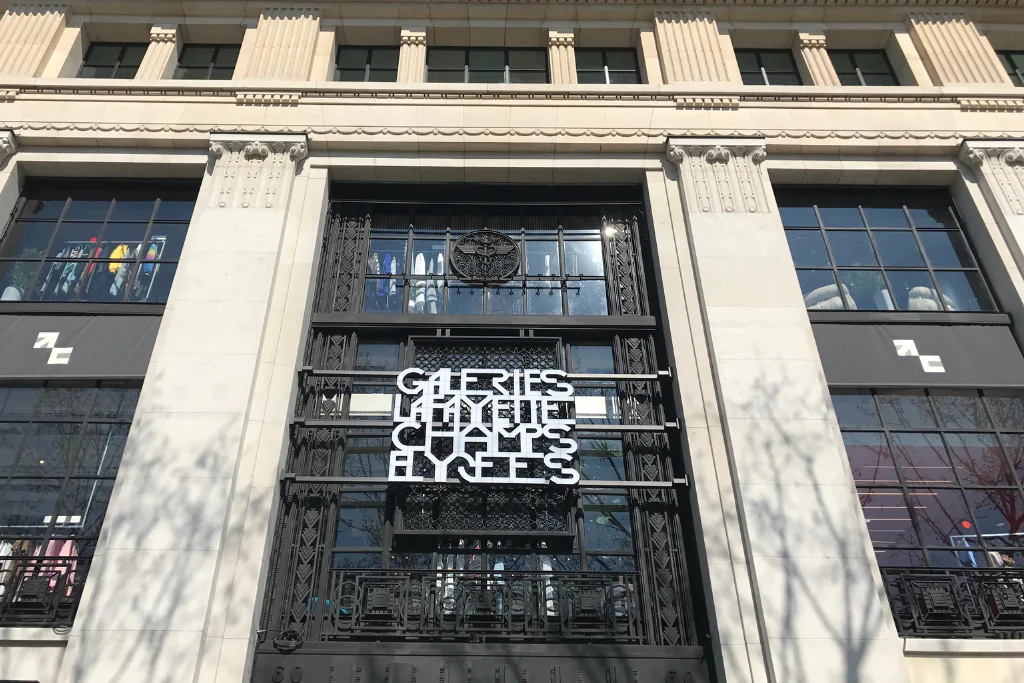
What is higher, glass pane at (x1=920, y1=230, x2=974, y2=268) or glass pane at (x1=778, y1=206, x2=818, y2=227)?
glass pane at (x1=778, y1=206, x2=818, y2=227)

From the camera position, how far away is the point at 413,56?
14898 mm

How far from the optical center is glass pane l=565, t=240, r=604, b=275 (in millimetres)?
12742

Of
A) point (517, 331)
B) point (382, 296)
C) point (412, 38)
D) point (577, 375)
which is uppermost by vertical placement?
point (412, 38)

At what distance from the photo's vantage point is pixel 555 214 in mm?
13461

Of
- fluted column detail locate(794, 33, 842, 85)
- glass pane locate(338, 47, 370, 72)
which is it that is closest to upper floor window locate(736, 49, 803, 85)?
fluted column detail locate(794, 33, 842, 85)

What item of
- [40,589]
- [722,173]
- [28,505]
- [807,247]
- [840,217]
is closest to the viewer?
[40,589]

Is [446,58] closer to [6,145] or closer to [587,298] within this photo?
[587,298]

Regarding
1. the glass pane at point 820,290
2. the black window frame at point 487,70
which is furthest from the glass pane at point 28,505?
the glass pane at point 820,290

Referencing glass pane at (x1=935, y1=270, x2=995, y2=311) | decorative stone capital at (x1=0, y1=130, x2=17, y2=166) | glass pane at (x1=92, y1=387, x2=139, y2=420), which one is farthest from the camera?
decorative stone capital at (x1=0, y1=130, x2=17, y2=166)

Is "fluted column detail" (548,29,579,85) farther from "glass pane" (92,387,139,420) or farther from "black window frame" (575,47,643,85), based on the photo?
"glass pane" (92,387,139,420)

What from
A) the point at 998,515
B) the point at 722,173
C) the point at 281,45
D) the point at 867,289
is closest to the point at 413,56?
the point at 281,45

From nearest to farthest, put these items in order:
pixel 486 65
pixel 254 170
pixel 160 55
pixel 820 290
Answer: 1. pixel 820 290
2. pixel 254 170
3. pixel 160 55
4. pixel 486 65

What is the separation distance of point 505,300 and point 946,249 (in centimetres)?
813

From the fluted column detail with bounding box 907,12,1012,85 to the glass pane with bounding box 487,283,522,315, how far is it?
970 cm
